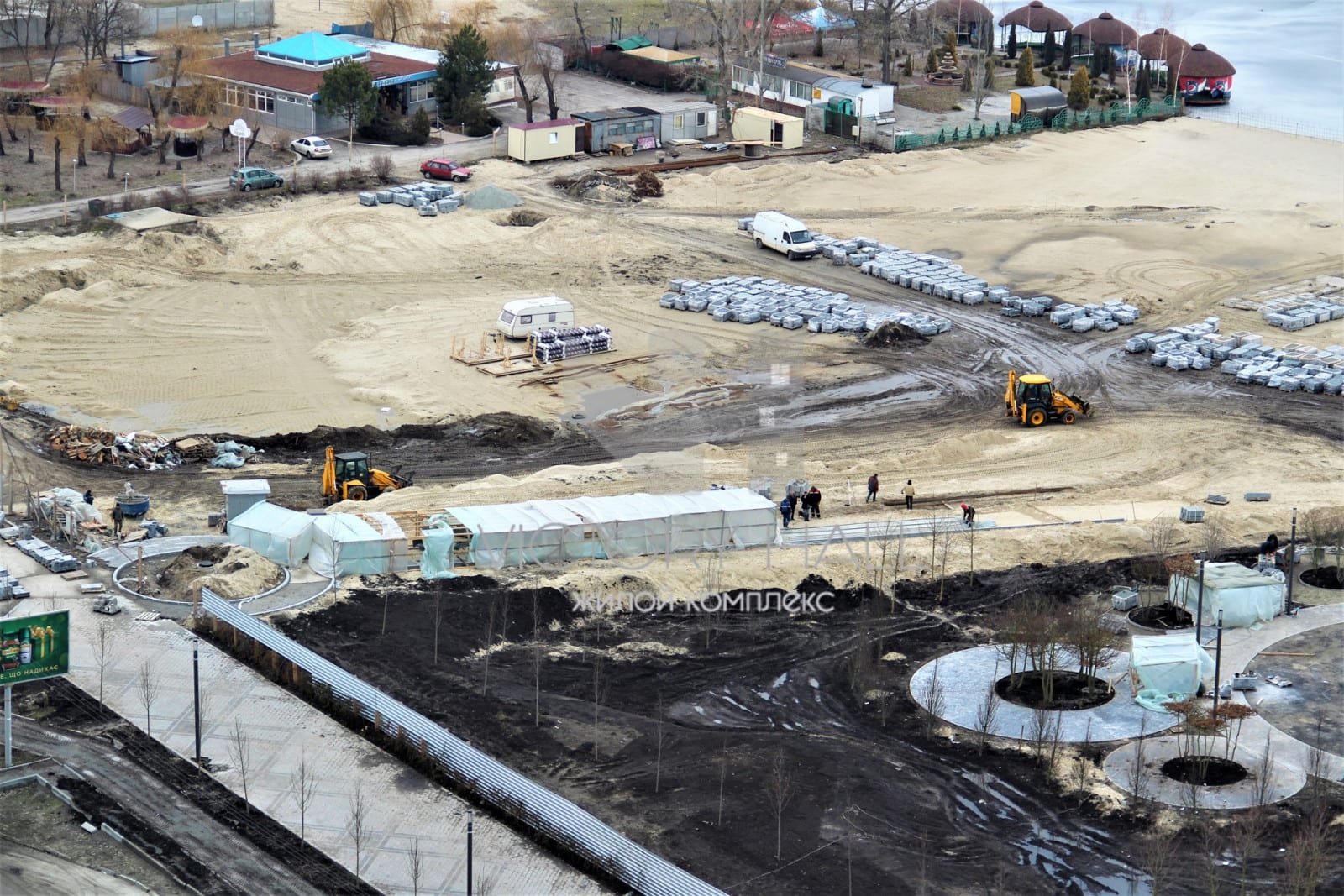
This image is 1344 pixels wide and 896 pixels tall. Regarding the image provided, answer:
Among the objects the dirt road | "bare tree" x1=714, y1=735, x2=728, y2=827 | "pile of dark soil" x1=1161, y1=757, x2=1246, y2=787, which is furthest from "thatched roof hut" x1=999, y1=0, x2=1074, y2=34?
the dirt road

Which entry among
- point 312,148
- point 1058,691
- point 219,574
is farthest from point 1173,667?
point 312,148

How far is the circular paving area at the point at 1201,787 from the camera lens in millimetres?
33344

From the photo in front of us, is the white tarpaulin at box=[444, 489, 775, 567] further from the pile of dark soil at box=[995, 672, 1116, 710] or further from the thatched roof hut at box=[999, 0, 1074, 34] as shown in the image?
the thatched roof hut at box=[999, 0, 1074, 34]

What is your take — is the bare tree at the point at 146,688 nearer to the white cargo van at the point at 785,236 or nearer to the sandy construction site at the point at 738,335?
the sandy construction site at the point at 738,335

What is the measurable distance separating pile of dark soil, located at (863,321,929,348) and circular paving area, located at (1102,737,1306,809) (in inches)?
1058

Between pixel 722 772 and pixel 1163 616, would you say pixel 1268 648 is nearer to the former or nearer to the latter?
pixel 1163 616

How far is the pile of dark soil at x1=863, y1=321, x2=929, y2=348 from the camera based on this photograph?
61.2 metres

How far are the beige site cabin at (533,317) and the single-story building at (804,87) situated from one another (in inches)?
1283

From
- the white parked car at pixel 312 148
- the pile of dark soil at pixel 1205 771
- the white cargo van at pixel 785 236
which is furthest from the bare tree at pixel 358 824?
the white parked car at pixel 312 148

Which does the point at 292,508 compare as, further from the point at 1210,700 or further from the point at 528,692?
the point at 1210,700

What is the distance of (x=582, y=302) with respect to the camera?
64750 millimetres

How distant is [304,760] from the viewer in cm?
3441

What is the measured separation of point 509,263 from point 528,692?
33987 millimetres

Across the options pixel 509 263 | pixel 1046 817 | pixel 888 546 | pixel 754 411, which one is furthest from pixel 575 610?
pixel 509 263
